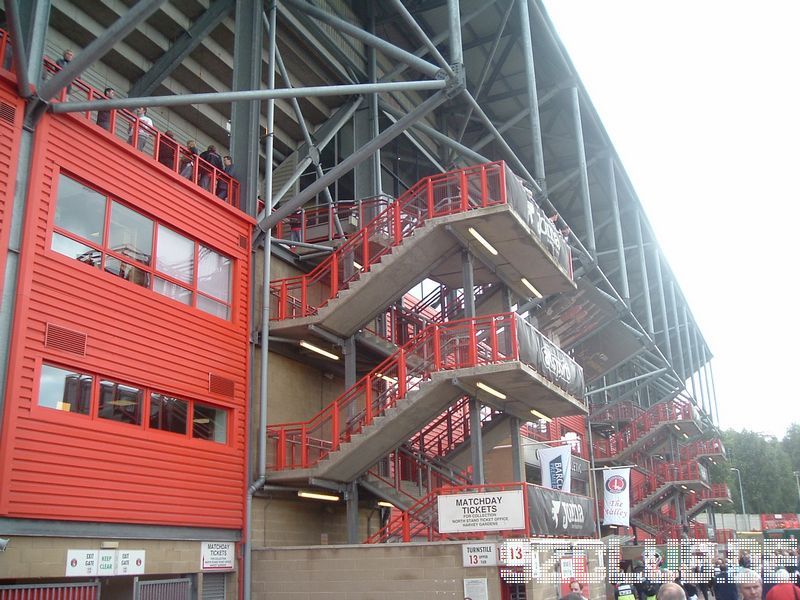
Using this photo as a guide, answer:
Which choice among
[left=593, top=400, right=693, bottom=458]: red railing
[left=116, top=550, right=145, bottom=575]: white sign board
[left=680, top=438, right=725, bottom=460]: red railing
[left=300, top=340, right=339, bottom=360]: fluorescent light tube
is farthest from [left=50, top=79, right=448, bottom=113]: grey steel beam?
[left=680, top=438, right=725, bottom=460]: red railing

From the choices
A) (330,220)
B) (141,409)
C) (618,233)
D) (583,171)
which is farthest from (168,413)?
(618,233)

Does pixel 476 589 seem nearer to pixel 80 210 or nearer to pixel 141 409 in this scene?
A: pixel 141 409

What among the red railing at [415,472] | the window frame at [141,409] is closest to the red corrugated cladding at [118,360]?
the window frame at [141,409]

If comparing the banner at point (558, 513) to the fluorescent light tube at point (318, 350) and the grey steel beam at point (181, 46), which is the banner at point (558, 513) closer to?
the fluorescent light tube at point (318, 350)

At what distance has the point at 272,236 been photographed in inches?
980

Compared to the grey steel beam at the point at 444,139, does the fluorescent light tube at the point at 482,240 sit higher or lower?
lower

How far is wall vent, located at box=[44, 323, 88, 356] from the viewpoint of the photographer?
16.1 metres

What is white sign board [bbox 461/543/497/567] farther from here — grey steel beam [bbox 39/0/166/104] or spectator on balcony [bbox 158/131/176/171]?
grey steel beam [bbox 39/0/166/104]

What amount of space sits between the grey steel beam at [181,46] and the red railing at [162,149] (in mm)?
2706

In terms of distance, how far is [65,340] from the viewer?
1650 centimetres

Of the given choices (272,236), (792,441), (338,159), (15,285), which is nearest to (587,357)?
(338,159)

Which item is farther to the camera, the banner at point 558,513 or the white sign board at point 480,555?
the banner at point 558,513

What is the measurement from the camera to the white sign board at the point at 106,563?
Answer: 640 inches

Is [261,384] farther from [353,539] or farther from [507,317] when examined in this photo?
[507,317]
